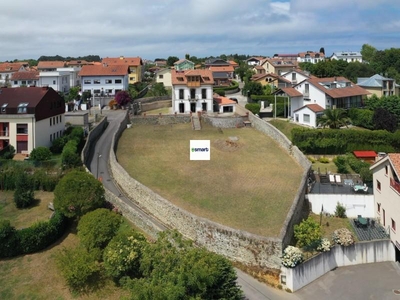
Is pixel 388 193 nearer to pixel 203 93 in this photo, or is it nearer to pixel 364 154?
pixel 364 154

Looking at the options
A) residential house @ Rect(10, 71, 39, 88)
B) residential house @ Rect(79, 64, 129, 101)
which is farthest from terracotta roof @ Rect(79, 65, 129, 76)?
residential house @ Rect(10, 71, 39, 88)

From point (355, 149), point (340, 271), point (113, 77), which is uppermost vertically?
point (113, 77)

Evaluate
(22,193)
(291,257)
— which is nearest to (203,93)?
(22,193)

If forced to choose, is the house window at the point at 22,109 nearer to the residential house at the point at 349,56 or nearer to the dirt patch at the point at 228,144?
the dirt patch at the point at 228,144

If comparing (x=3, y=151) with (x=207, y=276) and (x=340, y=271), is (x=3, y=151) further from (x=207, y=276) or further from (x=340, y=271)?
(x=340, y=271)

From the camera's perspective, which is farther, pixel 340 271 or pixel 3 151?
pixel 3 151

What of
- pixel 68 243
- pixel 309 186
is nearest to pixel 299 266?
pixel 309 186

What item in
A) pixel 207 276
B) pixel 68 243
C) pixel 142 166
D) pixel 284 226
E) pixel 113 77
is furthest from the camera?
pixel 113 77

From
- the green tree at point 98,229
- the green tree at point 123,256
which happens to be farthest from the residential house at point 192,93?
the green tree at point 123,256
